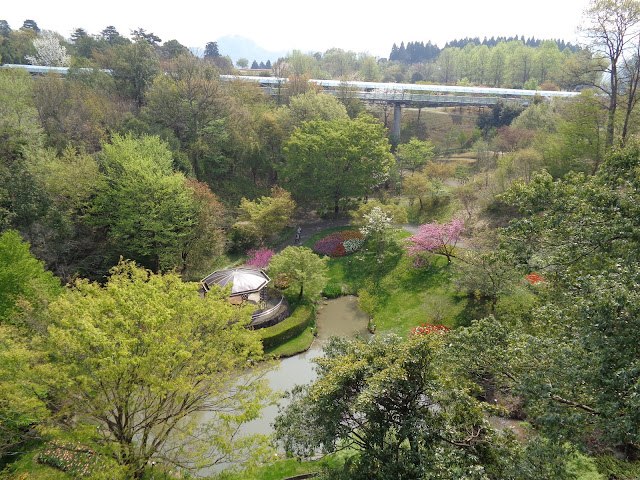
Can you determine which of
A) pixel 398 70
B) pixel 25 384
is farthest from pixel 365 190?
pixel 398 70

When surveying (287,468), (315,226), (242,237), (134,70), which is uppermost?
(134,70)

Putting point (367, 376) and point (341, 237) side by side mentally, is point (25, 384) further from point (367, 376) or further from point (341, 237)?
point (341, 237)

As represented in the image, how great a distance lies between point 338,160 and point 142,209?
58.9 feet

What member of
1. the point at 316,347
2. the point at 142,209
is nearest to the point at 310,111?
the point at 142,209

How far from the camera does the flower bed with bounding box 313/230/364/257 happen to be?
30.0 meters

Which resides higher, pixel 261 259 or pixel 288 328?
pixel 261 259

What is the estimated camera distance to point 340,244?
3058cm

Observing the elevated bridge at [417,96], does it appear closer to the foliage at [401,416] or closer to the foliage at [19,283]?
the foliage at [19,283]

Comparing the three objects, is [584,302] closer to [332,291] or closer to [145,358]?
[145,358]

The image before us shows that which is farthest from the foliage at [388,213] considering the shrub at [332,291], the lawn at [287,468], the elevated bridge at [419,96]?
the elevated bridge at [419,96]

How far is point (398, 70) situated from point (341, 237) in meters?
95.9

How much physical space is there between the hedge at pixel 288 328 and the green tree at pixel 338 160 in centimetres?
1525

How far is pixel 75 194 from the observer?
24156 mm

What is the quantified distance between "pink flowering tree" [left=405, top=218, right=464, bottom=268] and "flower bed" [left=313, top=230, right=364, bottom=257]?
5430 millimetres
